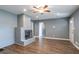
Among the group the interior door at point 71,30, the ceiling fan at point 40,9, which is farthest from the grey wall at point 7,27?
the interior door at point 71,30

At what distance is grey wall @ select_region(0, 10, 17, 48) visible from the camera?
1.91 meters

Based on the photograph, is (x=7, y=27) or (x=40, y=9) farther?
(x=7, y=27)

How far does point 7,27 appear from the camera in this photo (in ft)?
6.89

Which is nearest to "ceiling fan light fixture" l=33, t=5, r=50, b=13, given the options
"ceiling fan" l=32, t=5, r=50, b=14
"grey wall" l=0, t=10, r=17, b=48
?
"ceiling fan" l=32, t=5, r=50, b=14

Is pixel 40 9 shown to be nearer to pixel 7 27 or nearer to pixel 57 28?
pixel 57 28

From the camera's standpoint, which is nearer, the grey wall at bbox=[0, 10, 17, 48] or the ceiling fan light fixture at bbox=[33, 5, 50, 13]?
the ceiling fan light fixture at bbox=[33, 5, 50, 13]

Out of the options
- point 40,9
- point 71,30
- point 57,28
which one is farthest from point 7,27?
point 71,30

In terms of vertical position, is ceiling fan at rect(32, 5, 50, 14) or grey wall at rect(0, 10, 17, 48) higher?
ceiling fan at rect(32, 5, 50, 14)

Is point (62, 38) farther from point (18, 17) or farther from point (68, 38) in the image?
point (18, 17)

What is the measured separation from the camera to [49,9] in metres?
1.85

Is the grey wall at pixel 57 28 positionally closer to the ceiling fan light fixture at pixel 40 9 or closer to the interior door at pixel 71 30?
the interior door at pixel 71 30

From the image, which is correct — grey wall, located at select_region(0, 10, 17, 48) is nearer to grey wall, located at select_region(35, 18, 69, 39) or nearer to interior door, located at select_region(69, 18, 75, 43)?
grey wall, located at select_region(35, 18, 69, 39)

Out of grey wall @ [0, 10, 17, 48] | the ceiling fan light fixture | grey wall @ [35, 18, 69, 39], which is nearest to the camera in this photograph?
the ceiling fan light fixture

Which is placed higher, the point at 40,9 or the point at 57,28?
the point at 40,9
